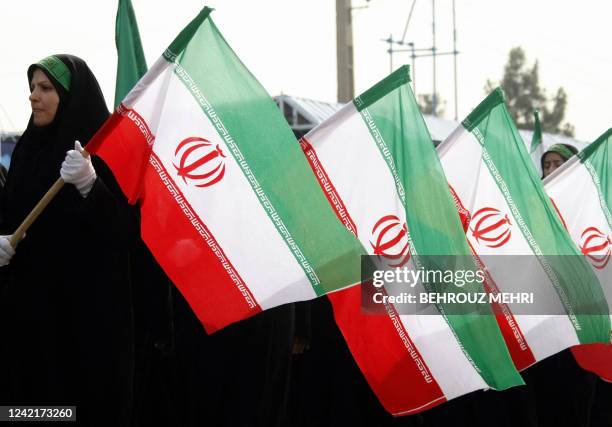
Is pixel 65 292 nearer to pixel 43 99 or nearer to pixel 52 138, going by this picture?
pixel 52 138

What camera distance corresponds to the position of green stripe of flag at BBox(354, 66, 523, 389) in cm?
665

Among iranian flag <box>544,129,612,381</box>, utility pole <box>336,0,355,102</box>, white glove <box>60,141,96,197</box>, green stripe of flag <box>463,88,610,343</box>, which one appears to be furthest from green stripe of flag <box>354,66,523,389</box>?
utility pole <box>336,0,355,102</box>

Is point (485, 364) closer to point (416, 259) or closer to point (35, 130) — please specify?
point (416, 259)

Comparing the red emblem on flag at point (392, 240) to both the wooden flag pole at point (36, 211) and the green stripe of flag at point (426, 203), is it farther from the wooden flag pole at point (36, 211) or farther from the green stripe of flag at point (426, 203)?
the wooden flag pole at point (36, 211)

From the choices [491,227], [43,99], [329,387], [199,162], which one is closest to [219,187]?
[199,162]

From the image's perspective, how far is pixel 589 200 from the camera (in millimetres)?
8383

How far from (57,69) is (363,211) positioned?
5.96 ft

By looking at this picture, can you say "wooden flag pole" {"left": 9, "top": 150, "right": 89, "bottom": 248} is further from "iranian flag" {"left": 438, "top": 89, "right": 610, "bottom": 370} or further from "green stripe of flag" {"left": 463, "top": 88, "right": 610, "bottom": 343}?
"green stripe of flag" {"left": 463, "top": 88, "right": 610, "bottom": 343}

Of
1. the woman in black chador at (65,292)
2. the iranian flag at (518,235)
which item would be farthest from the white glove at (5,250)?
the iranian flag at (518,235)

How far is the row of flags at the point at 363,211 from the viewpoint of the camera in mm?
5512

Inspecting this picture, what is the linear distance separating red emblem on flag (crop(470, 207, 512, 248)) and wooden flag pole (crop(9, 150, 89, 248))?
2774 millimetres

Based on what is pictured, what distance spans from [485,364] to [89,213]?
7.46ft

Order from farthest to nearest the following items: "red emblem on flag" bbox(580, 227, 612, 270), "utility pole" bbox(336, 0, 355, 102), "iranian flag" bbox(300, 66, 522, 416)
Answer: "utility pole" bbox(336, 0, 355, 102)
"red emblem on flag" bbox(580, 227, 612, 270)
"iranian flag" bbox(300, 66, 522, 416)

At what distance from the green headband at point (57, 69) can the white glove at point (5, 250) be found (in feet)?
2.48
